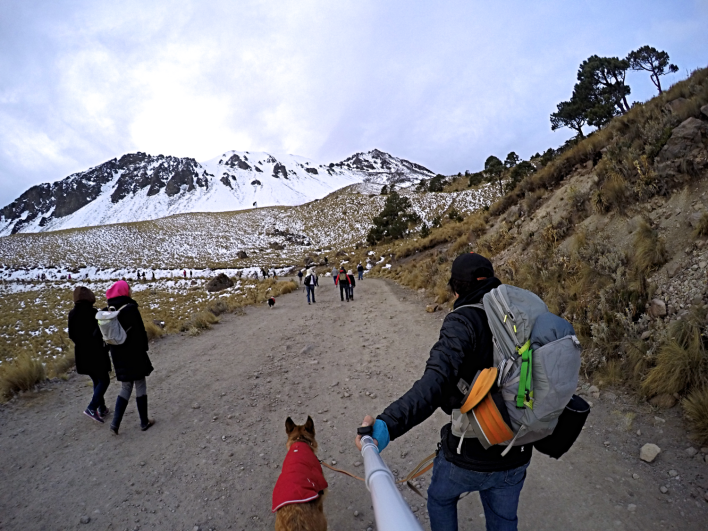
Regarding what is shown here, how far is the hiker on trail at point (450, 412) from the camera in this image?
4.96 ft

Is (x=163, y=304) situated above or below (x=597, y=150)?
below

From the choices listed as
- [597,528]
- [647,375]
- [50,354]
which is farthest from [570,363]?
[50,354]

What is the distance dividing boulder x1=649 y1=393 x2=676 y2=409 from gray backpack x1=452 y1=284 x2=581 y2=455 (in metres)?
3.00

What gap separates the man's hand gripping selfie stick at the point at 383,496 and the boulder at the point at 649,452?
2.96m

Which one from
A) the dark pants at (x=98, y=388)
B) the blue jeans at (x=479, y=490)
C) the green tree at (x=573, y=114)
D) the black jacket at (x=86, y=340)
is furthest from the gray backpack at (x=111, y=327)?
the green tree at (x=573, y=114)

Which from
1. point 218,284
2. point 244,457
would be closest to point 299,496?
point 244,457

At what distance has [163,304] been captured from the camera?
17859 mm

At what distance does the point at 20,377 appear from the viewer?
5.70 metres

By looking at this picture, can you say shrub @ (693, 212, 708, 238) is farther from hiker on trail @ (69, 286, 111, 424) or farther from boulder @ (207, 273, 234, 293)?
boulder @ (207, 273, 234, 293)

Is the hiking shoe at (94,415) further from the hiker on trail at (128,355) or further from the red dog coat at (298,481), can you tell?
the red dog coat at (298,481)

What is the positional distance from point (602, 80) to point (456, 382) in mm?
26301

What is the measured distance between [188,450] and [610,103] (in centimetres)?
2412

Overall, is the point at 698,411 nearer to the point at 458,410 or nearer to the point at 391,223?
the point at 458,410

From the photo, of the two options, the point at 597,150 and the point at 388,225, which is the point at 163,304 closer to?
the point at 597,150
